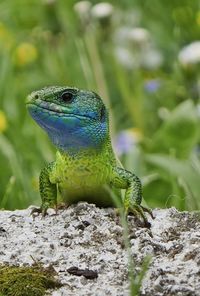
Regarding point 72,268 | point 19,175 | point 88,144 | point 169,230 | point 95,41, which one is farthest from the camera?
point 95,41

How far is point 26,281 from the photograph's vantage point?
347 centimetres

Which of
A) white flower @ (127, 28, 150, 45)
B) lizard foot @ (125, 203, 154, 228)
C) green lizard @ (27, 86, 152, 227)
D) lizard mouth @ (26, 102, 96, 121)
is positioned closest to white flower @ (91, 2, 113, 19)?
white flower @ (127, 28, 150, 45)

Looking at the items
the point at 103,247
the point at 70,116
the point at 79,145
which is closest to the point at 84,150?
the point at 79,145

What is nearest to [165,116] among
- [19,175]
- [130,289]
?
[19,175]

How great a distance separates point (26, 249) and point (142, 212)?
18.1 inches

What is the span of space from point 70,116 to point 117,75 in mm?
3421

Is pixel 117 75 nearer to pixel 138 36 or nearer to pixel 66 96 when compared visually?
pixel 138 36

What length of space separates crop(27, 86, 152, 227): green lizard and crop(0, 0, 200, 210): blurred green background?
869 mm

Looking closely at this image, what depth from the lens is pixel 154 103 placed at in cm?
821

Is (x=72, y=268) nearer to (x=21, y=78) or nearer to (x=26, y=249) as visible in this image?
(x=26, y=249)

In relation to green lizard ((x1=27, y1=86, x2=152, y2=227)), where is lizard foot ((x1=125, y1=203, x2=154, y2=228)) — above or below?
below

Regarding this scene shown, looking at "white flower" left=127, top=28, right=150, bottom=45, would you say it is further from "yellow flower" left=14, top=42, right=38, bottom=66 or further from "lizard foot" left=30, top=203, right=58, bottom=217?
"lizard foot" left=30, top=203, right=58, bottom=217

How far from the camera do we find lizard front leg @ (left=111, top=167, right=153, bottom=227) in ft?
12.9

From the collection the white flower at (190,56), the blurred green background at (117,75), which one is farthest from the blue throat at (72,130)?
the white flower at (190,56)
